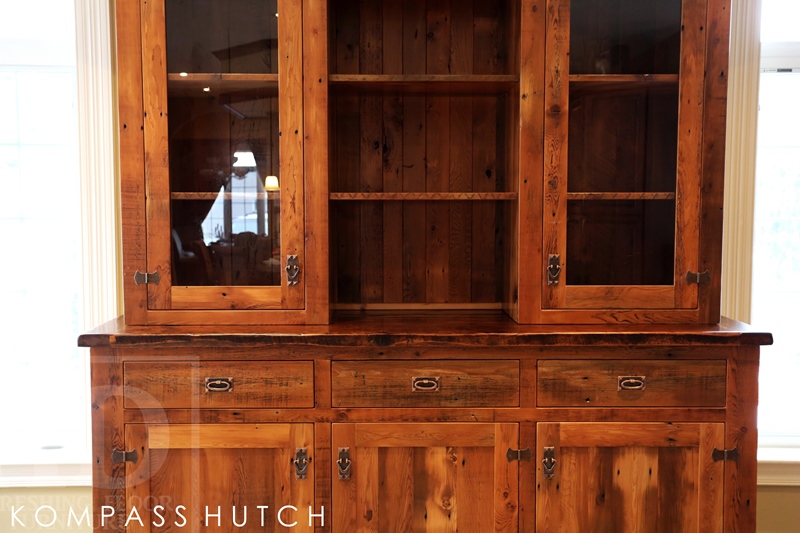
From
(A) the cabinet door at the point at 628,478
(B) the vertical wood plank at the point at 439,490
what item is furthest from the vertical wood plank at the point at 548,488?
(B) the vertical wood plank at the point at 439,490

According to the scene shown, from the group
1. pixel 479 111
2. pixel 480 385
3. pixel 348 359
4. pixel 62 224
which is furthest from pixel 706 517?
pixel 62 224

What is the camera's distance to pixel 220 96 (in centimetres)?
180

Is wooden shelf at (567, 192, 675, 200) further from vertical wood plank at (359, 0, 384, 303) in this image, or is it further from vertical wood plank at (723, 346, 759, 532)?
vertical wood plank at (359, 0, 384, 303)

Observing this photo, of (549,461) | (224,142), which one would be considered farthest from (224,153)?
(549,461)

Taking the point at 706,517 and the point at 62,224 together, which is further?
the point at 62,224

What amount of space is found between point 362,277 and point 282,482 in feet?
2.40

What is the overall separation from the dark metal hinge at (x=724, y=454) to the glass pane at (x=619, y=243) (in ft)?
1.60

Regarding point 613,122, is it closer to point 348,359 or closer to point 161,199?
point 348,359

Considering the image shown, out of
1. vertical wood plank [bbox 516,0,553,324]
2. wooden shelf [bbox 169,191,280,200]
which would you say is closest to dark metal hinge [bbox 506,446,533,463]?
vertical wood plank [bbox 516,0,553,324]

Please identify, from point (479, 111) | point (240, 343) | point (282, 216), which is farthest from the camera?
point (479, 111)

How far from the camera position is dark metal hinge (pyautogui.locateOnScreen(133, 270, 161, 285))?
70.6 inches

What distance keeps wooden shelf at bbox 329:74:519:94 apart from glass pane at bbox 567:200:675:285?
44 centimetres

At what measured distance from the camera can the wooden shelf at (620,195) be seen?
180 cm

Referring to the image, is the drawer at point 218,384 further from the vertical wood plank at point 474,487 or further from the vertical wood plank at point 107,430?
the vertical wood plank at point 474,487
